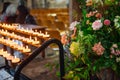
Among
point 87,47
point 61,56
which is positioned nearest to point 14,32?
point 61,56

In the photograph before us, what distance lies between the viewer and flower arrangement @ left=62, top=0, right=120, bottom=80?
196cm

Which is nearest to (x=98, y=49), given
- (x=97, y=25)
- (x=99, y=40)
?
(x=99, y=40)

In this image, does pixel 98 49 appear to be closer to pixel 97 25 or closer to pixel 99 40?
pixel 99 40

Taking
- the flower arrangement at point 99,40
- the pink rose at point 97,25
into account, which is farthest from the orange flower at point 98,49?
the pink rose at point 97,25

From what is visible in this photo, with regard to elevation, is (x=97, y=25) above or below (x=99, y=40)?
above

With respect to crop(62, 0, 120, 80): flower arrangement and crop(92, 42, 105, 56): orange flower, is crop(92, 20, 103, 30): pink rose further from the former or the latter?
crop(92, 42, 105, 56): orange flower

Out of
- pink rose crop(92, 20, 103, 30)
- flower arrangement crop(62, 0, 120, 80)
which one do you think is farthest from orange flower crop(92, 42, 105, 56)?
pink rose crop(92, 20, 103, 30)

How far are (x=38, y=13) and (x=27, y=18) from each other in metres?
5.68

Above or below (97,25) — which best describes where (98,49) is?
below

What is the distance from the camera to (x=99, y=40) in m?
2.01

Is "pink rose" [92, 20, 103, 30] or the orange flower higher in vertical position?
"pink rose" [92, 20, 103, 30]

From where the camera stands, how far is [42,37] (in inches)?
177

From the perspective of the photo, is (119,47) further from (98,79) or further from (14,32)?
(14,32)

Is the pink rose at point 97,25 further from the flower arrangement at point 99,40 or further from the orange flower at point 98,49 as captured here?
the orange flower at point 98,49
